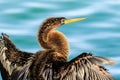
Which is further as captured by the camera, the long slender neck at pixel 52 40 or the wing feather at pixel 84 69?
the long slender neck at pixel 52 40

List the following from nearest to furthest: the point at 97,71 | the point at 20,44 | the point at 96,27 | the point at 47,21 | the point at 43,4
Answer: the point at 97,71, the point at 47,21, the point at 20,44, the point at 96,27, the point at 43,4

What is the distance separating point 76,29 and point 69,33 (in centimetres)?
20

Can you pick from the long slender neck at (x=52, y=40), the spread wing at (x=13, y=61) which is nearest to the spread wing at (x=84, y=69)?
the spread wing at (x=13, y=61)

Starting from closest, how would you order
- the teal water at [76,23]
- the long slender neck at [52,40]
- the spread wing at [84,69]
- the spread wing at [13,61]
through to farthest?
1. the spread wing at [84,69]
2. the spread wing at [13,61]
3. the long slender neck at [52,40]
4. the teal water at [76,23]

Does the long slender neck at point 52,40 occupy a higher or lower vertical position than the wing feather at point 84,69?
higher

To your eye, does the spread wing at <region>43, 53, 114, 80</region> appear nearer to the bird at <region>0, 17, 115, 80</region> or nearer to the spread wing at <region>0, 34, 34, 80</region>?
the bird at <region>0, 17, 115, 80</region>

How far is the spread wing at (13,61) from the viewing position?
212 inches

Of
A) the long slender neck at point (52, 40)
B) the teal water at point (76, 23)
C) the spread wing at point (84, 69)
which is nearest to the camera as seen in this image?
the spread wing at point (84, 69)

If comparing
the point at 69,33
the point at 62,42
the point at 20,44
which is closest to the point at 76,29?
the point at 69,33

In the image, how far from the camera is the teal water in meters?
8.29

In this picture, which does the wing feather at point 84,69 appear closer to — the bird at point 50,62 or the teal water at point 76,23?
the bird at point 50,62

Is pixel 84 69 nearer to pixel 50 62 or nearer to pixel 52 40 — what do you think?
pixel 50 62

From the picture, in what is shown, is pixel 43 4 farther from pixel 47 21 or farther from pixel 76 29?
pixel 47 21

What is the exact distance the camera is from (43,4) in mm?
9867
